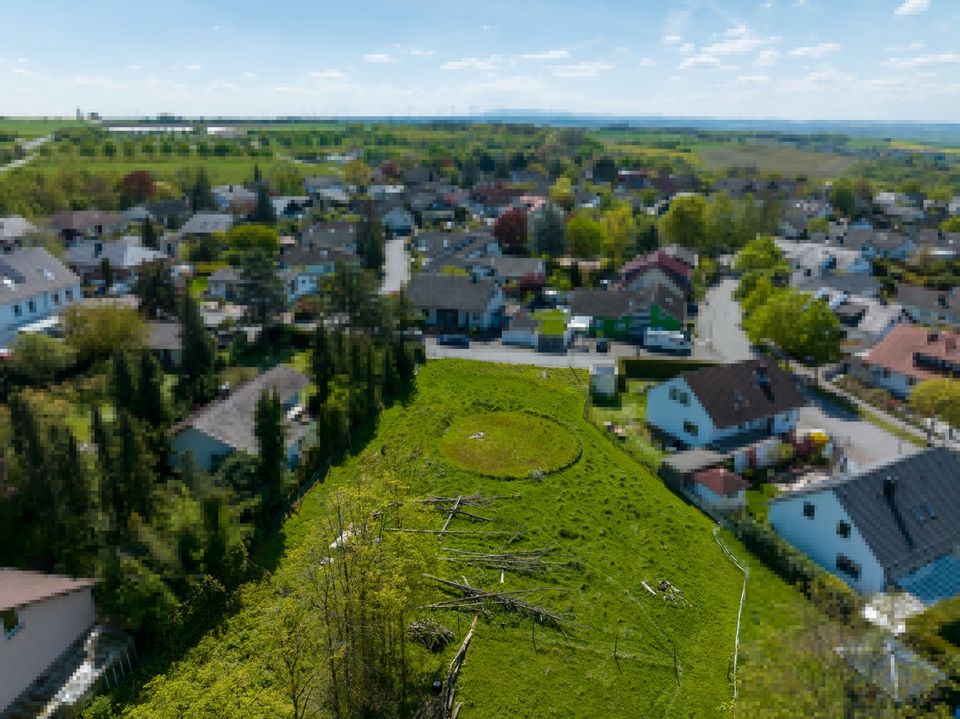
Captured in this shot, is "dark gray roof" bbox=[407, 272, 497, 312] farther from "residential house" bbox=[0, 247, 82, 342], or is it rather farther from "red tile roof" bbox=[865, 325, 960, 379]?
"red tile roof" bbox=[865, 325, 960, 379]

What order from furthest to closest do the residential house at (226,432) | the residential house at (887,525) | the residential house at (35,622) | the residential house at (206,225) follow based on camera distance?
1. the residential house at (206,225)
2. the residential house at (226,432)
3. the residential house at (887,525)
4. the residential house at (35,622)

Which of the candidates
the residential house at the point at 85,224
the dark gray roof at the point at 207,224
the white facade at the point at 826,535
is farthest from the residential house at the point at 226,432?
the residential house at the point at 85,224

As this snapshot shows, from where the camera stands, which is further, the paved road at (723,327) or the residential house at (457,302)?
the residential house at (457,302)

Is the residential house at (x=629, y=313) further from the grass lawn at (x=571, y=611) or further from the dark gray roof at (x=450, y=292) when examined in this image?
the grass lawn at (x=571, y=611)

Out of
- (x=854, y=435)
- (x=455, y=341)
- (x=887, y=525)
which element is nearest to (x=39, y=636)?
(x=887, y=525)

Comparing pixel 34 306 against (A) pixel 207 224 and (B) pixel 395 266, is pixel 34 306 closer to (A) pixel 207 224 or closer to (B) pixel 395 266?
(B) pixel 395 266

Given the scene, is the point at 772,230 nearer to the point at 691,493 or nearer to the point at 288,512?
the point at 691,493
